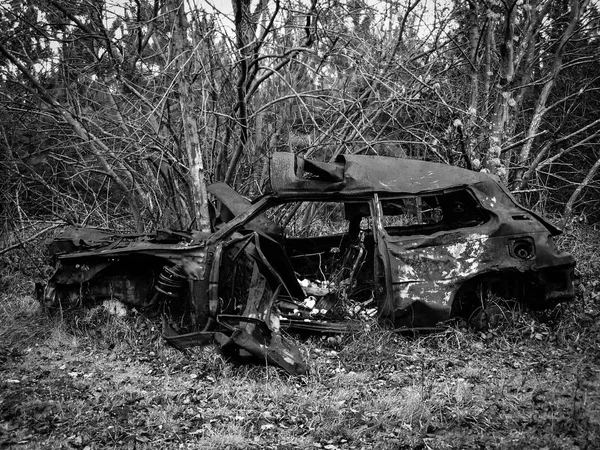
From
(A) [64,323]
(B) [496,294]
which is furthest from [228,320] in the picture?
(B) [496,294]

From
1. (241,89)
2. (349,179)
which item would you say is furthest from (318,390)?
(241,89)

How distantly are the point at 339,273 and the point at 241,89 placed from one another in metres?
2.82

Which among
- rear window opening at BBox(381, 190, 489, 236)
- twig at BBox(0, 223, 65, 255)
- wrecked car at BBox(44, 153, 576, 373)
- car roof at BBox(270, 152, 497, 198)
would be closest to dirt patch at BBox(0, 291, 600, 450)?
wrecked car at BBox(44, 153, 576, 373)

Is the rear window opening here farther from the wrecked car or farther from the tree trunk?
the tree trunk

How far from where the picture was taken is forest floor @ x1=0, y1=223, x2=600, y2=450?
364 centimetres

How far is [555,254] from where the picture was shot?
5199 millimetres

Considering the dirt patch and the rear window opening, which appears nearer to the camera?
the dirt patch

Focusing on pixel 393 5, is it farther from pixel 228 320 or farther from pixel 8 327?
pixel 8 327

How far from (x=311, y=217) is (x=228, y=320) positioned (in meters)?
4.56

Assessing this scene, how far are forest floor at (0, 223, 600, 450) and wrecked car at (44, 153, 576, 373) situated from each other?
25cm

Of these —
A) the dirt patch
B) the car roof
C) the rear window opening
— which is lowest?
the dirt patch

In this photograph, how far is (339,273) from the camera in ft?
21.1

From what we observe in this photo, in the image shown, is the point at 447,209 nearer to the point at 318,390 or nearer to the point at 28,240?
the point at 318,390

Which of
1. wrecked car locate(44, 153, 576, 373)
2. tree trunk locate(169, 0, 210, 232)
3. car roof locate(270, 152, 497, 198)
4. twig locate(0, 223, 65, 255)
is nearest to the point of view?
wrecked car locate(44, 153, 576, 373)
